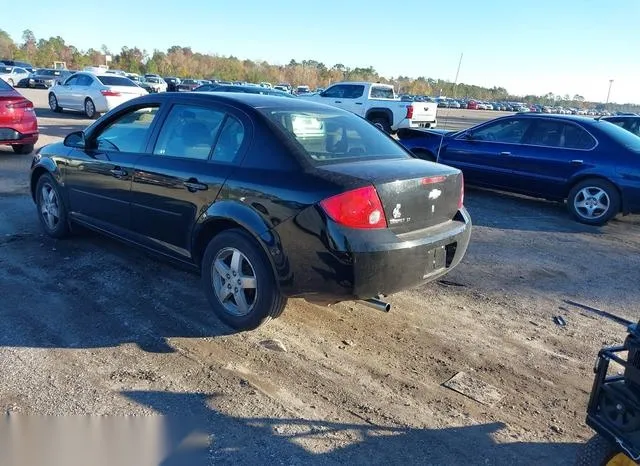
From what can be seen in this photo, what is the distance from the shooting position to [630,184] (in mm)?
7570

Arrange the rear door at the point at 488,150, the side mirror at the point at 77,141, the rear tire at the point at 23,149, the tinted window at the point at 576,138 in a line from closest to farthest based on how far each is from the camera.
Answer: the side mirror at the point at 77,141, the tinted window at the point at 576,138, the rear door at the point at 488,150, the rear tire at the point at 23,149

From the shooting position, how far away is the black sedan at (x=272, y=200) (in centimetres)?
339

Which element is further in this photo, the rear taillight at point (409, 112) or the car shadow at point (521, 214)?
the rear taillight at point (409, 112)

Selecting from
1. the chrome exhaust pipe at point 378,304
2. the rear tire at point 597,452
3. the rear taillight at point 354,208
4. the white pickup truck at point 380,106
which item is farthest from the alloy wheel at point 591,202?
the white pickup truck at point 380,106

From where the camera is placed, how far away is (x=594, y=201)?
789cm

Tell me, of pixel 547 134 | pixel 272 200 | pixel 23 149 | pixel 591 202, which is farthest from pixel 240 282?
pixel 23 149

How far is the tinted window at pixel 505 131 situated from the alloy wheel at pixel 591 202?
1367mm

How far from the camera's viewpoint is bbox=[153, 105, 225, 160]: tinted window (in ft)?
13.6

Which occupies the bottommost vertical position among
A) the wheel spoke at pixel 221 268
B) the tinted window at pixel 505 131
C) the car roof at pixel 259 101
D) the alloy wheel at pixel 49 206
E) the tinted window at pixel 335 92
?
the alloy wheel at pixel 49 206

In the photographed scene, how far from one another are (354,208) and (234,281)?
108 cm

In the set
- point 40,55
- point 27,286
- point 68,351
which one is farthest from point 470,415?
point 40,55

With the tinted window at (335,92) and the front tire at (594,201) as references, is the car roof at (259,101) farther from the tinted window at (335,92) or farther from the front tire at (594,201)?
the tinted window at (335,92)

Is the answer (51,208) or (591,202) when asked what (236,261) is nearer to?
(51,208)

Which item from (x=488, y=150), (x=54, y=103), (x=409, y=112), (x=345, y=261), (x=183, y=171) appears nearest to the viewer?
(x=345, y=261)
